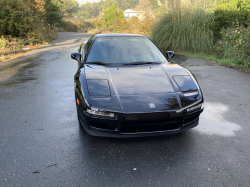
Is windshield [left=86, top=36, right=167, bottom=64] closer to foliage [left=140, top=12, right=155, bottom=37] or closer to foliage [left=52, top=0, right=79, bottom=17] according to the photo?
foliage [left=140, top=12, right=155, bottom=37]

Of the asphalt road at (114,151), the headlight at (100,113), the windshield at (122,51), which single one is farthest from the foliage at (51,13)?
the headlight at (100,113)

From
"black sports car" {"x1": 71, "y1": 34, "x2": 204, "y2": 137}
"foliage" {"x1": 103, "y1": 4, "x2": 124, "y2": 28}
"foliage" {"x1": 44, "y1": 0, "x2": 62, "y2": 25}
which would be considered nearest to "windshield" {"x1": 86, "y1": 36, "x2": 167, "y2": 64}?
"black sports car" {"x1": 71, "y1": 34, "x2": 204, "y2": 137}

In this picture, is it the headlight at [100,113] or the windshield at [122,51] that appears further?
the windshield at [122,51]

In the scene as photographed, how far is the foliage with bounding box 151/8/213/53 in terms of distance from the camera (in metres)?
10.9

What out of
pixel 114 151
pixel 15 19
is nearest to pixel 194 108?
pixel 114 151

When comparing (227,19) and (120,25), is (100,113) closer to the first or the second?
(227,19)

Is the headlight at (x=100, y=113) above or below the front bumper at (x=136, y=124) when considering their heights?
above

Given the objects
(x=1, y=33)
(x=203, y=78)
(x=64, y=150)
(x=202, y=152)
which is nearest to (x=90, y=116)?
(x=64, y=150)

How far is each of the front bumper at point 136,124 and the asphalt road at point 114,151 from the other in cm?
28

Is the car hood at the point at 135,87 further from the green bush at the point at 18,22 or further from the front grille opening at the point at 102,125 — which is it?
the green bush at the point at 18,22

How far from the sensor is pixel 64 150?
2887 millimetres

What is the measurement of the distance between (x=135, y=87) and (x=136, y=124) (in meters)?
0.58

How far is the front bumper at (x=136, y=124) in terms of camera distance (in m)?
2.62

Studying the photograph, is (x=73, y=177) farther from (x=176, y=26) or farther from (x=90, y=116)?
(x=176, y=26)
